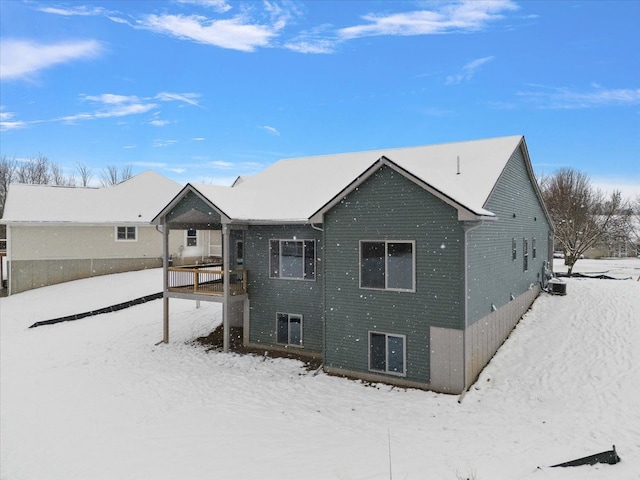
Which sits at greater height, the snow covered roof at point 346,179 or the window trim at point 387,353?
the snow covered roof at point 346,179

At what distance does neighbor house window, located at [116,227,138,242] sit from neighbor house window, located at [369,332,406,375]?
839 inches

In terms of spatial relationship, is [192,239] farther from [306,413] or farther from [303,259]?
[306,413]

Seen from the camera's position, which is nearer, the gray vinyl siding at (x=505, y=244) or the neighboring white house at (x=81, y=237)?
the gray vinyl siding at (x=505, y=244)

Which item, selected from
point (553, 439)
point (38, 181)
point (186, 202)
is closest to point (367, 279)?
point (553, 439)

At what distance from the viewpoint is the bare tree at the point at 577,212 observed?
36.5 metres

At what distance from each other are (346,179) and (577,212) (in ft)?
99.2

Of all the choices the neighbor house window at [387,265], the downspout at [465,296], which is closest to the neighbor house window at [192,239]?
the neighbor house window at [387,265]

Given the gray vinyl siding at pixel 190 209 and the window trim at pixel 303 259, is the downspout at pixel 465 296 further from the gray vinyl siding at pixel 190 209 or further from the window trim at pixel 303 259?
the gray vinyl siding at pixel 190 209

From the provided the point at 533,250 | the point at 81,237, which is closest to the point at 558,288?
the point at 533,250

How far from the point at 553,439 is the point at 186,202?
13.5 metres

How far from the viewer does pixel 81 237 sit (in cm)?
2817

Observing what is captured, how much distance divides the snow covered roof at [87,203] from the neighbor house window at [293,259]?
16.4m

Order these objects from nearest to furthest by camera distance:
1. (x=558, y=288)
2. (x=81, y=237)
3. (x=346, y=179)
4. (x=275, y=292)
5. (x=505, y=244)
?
(x=505, y=244) < (x=275, y=292) < (x=346, y=179) < (x=558, y=288) < (x=81, y=237)

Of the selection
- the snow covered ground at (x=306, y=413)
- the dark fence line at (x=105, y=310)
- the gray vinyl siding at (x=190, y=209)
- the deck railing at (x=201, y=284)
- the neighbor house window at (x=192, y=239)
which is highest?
the gray vinyl siding at (x=190, y=209)
